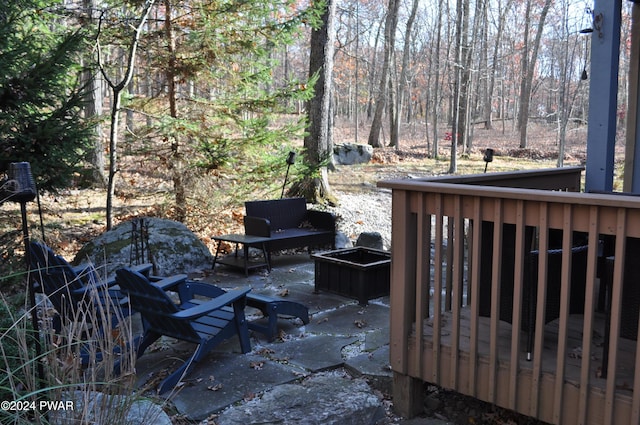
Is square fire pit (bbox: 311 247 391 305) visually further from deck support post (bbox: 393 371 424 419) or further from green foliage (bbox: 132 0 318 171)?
green foliage (bbox: 132 0 318 171)

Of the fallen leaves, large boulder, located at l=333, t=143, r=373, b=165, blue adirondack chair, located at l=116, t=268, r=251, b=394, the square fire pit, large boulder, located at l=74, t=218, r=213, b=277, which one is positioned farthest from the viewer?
large boulder, located at l=333, t=143, r=373, b=165

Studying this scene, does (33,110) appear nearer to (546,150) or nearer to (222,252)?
(222,252)

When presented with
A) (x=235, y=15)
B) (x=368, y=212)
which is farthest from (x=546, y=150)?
(x=235, y=15)

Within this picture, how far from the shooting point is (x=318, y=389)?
3.62 m

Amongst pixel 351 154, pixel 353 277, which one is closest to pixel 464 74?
pixel 351 154

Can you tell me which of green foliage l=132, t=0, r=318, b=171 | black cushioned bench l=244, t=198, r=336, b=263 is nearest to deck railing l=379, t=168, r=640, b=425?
black cushioned bench l=244, t=198, r=336, b=263

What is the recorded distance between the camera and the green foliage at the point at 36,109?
586 cm

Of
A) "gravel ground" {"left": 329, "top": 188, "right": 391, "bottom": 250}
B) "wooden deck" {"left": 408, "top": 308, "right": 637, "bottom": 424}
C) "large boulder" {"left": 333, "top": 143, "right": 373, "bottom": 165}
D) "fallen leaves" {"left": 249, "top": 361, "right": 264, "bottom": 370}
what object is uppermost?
"large boulder" {"left": 333, "top": 143, "right": 373, "bottom": 165}

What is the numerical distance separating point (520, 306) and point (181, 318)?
203 centimetres

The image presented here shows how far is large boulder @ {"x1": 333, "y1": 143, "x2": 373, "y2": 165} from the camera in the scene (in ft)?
62.6

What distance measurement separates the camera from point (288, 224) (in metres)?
7.71

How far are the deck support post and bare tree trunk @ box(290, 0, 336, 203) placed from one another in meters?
7.48

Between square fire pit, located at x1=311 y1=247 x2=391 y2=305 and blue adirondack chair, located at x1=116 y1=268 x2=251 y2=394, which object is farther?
square fire pit, located at x1=311 y1=247 x2=391 y2=305

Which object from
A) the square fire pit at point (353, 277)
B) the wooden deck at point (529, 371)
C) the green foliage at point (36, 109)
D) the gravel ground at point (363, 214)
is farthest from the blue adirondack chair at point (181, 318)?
the gravel ground at point (363, 214)
